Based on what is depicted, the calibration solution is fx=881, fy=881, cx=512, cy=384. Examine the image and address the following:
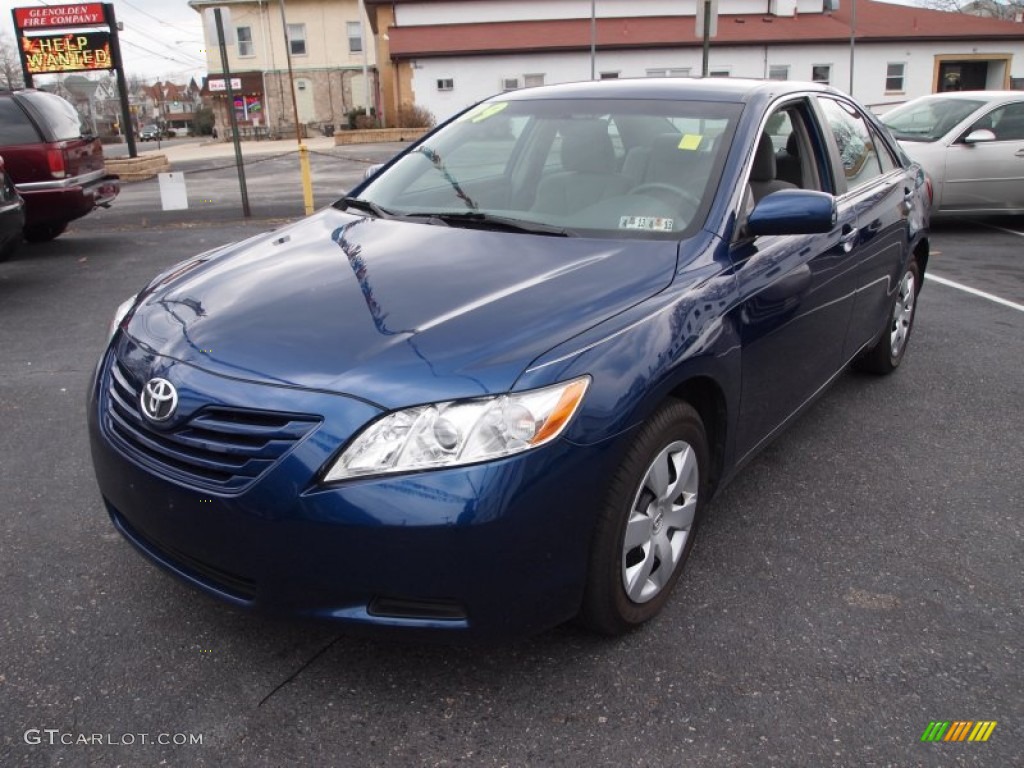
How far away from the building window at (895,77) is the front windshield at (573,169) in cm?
3893

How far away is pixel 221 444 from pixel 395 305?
649mm

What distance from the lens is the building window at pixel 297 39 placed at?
48656 mm

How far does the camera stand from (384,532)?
2125mm

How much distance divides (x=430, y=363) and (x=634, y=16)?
41.4 m

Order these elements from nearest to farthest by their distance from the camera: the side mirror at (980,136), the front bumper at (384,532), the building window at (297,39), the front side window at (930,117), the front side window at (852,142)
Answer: the front bumper at (384,532) < the front side window at (852,142) < the side mirror at (980,136) < the front side window at (930,117) < the building window at (297,39)

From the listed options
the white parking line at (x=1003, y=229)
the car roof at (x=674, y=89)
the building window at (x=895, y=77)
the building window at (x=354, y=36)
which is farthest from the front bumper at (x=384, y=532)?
the building window at (x=354, y=36)

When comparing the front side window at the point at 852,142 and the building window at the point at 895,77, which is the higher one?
the building window at the point at 895,77

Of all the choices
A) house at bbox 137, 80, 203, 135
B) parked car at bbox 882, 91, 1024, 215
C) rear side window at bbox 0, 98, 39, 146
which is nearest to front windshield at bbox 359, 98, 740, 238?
rear side window at bbox 0, 98, 39, 146

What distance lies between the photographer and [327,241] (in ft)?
10.8

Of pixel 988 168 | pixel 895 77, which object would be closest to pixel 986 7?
pixel 895 77

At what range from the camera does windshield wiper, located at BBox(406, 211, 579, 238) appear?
3168 mm

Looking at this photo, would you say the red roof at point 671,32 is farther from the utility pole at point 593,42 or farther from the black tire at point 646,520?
the black tire at point 646,520

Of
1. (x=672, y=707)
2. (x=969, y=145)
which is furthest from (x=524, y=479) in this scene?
(x=969, y=145)

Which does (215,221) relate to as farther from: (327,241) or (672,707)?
(672,707)
